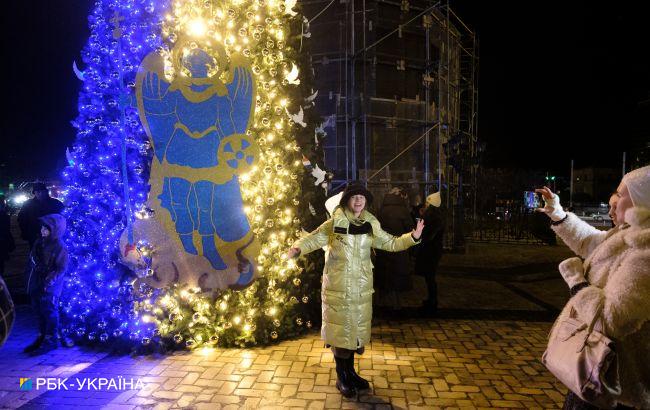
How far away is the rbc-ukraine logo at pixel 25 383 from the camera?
4.06 meters

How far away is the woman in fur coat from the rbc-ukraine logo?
4.80m

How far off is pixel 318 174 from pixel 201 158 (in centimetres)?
176

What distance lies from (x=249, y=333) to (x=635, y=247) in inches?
169

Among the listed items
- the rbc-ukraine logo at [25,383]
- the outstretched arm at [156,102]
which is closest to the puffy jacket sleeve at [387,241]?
the outstretched arm at [156,102]

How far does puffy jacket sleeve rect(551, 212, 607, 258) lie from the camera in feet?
8.89

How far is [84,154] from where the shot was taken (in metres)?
5.08

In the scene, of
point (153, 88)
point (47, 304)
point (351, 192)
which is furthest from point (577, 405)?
point (47, 304)

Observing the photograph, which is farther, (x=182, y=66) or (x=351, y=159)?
(x=351, y=159)

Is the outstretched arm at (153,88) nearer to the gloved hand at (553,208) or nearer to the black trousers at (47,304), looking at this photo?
the black trousers at (47,304)

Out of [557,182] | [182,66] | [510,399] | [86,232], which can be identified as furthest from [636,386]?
[557,182]

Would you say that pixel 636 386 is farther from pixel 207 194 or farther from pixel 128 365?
pixel 128 365

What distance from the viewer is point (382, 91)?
16.5m

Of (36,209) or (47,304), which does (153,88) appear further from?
(36,209)

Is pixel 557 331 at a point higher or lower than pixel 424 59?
lower
